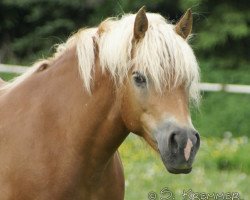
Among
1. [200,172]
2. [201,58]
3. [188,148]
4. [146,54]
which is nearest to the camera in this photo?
[188,148]

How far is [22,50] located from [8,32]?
61cm

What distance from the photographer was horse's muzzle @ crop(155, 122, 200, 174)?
135 inches

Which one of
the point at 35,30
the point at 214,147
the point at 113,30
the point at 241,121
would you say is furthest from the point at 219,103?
the point at 113,30

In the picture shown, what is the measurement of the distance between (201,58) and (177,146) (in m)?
8.94

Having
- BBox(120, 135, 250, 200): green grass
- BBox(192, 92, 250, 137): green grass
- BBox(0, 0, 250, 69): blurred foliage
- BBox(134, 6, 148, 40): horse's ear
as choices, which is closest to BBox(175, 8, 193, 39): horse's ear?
BBox(134, 6, 148, 40): horse's ear

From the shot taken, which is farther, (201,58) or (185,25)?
(201,58)

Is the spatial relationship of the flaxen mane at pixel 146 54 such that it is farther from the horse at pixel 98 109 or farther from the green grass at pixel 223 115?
the green grass at pixel 223 115

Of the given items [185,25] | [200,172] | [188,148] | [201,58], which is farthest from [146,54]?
[201,58]

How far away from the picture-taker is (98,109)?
3764mm

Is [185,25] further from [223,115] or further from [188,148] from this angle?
[223,115]

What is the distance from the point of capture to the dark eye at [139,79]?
357cm

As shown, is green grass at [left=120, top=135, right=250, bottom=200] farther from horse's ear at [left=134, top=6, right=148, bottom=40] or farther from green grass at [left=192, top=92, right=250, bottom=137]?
horse's ear at [left=134, top=6, right=148, bottom=40]

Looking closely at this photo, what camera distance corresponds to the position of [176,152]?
11.3ft

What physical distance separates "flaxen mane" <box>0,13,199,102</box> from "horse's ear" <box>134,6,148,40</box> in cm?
3
